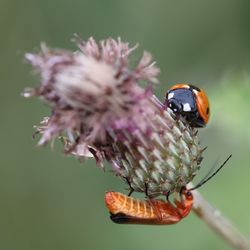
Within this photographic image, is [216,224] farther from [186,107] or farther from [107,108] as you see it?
[107,108]

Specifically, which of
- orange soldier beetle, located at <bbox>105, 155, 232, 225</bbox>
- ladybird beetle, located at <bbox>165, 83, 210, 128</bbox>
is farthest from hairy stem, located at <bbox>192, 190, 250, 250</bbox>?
ladybird beetle, located at <bbox>165, 83, 210, 128</bbox>

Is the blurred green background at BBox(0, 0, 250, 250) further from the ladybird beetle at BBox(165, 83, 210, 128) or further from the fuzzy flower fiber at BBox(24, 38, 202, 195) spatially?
the fuzzy flower fiber at BBox(24, 38, 202, 195)

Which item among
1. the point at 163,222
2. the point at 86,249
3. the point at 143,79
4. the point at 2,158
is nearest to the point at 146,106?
the point at 143,79

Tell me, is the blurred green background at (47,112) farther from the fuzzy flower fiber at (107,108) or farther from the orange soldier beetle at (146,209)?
the fuzzy flower fiber at (107,108)

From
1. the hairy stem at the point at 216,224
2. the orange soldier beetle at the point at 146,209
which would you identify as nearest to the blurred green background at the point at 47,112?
the hairy stem at the point at 216,224

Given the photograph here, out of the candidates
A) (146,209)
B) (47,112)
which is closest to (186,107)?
(146,209)
